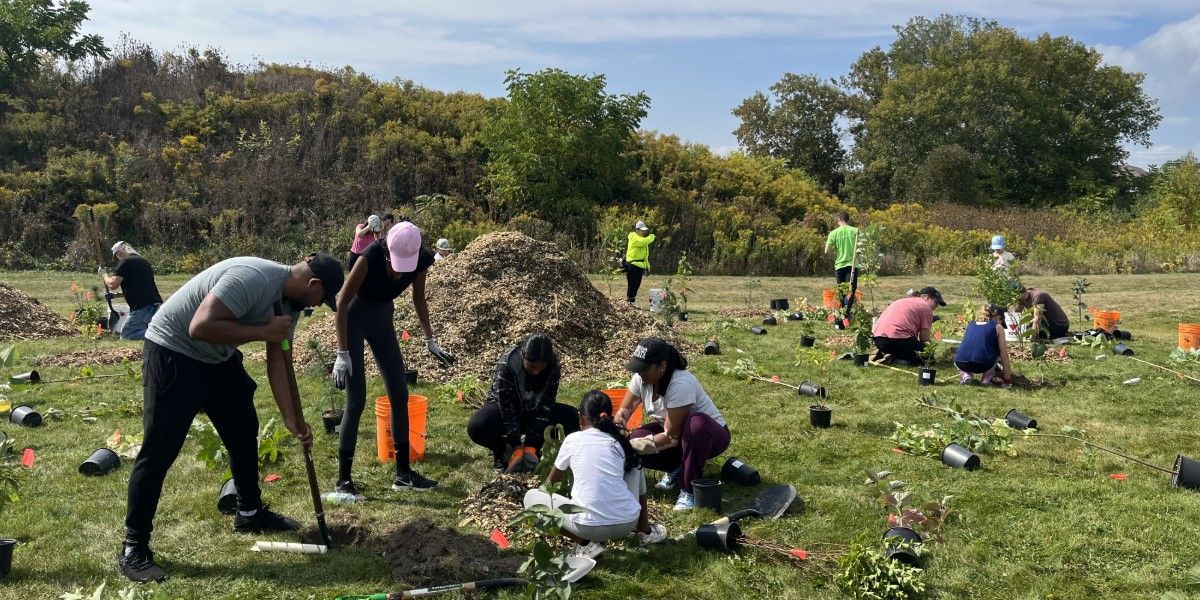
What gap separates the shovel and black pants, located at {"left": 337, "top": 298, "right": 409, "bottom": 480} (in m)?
1.91

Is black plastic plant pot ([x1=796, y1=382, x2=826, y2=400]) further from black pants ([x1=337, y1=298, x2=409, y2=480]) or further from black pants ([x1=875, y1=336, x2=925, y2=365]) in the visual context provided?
black pants ([x1=337, y1=298, x2=409, y2=480])

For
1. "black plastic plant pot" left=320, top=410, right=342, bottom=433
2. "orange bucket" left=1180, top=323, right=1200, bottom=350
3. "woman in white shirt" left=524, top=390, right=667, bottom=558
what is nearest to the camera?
"woman in white shirt" left=524, top=390, right=667, bottom=558

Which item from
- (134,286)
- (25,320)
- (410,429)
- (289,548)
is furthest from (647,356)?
(25,320)

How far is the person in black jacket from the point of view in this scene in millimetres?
5566

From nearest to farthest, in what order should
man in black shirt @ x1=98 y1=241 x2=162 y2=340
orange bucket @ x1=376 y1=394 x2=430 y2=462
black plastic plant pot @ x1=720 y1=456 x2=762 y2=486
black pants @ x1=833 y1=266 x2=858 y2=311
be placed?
black plastic plant pot @ x1=720 y1=456 x2=762 y2=486 → orange bucket @ x1=376 y1=394 x2=430 y2=462 → man in black shirt @ x1=98 y1=241 x2=162 y2=340 → black pants @ x1=833 y1=266 x2=858 y2=311

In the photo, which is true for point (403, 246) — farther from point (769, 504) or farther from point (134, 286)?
point (134, 286)

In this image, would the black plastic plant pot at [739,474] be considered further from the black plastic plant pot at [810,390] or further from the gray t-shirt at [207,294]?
the gray t-shirt at [207,294]

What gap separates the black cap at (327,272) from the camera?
443cm

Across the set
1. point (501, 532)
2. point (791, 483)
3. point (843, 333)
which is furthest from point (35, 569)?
point (843, 333)

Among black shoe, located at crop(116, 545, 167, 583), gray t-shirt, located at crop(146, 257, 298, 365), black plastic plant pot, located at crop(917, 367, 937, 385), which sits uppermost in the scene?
gray t-shirt, located at crop(146, 257, 298, 365)

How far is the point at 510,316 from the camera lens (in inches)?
379

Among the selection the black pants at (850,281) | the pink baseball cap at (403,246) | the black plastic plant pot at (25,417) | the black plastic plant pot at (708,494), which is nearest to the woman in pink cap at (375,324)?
the pink baseball cap at (403,246)

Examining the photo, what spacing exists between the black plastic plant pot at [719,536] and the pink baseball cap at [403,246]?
2.21 m

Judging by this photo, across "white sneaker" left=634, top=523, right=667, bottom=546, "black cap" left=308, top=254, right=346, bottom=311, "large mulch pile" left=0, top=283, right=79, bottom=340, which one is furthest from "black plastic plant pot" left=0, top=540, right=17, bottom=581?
"large mulch pile" left=0, top=283, right=79, bottom=340
